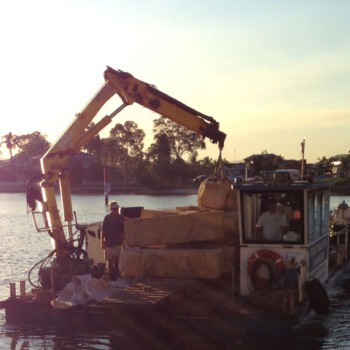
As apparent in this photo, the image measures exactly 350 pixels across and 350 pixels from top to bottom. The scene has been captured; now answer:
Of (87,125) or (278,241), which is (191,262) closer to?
(278,241)

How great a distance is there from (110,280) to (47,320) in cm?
203

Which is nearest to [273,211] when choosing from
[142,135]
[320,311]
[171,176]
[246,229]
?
[246,229]

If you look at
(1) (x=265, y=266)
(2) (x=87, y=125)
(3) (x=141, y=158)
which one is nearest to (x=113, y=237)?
(2) (x=87, y=125)

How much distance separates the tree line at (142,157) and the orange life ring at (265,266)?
310ft

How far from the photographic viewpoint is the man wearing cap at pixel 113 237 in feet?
52.4

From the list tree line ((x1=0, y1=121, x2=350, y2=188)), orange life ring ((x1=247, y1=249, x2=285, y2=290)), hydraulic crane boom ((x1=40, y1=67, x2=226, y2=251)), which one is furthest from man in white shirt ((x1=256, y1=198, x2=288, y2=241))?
tree line ((x1=0, y1=121, x2=350, y2=188))

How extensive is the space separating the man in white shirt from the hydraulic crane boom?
13.1 ft

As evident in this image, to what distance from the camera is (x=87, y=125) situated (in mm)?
16797

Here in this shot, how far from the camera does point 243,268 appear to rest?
14.0m

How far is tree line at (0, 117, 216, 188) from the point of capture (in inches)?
5017

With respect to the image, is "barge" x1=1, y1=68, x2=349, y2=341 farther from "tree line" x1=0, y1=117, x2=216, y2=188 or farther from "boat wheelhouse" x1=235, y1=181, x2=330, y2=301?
"tree line" x1=0, y1=117, x2=216, y2=188

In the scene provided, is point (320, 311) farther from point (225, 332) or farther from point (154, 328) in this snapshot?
point (154, 328)

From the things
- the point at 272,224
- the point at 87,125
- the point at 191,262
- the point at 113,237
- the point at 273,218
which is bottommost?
the point at 191,262

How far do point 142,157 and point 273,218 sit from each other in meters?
137
